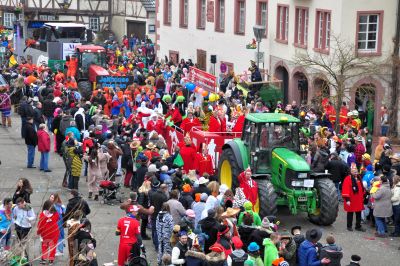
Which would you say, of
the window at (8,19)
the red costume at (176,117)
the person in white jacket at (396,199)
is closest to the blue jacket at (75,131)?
the red costume at (176,117)

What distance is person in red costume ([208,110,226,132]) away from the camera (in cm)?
2467

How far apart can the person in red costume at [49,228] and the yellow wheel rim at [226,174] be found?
502cm

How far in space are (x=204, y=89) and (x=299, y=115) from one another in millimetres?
4427

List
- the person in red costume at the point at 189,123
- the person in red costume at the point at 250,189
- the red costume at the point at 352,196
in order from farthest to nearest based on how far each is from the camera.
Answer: the person in red costume at the point at 189,123 < the red costume at the point at 352,196 < the person in red costume at the point at 250,189

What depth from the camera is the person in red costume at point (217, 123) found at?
24.7 meters

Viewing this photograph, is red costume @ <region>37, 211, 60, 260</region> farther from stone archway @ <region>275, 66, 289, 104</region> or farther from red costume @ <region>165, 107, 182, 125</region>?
stone archway @ <region>275, 66, 289, 104</region>

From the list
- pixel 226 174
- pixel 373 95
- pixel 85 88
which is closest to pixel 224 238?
pixel 226 174

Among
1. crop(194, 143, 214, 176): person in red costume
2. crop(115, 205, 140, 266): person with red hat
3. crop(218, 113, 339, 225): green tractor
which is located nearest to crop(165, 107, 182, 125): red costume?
crop(194, 143, 214, 176): person in red costume

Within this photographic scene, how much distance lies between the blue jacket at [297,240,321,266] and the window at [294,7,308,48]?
70.2 feet

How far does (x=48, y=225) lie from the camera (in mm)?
17125

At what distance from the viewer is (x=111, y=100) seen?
31516mm

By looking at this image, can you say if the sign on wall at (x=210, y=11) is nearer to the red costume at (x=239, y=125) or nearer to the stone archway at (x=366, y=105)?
the stone archway at (x=366, y=105)

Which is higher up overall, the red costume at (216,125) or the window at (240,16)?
the window at (240,16)

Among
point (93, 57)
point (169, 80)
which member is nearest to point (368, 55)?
point (169, 80)
